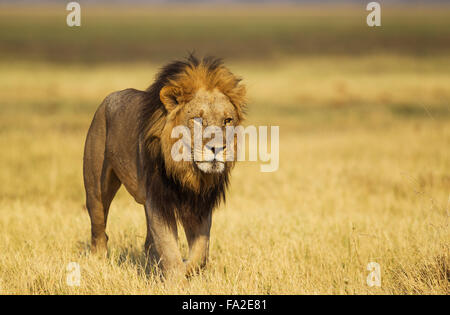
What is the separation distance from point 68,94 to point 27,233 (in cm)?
2217

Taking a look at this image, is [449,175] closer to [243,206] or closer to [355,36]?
[243,206]

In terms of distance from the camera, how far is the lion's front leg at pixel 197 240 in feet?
16.4

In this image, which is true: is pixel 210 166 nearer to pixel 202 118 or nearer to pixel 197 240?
pixel 202 118

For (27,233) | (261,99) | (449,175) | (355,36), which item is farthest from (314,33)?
(27,233)

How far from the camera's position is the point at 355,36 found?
62.0 m

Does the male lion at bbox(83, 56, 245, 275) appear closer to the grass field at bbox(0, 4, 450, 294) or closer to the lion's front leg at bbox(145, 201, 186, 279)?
the lion's front leg at bbox(145, 201, 186, 279)

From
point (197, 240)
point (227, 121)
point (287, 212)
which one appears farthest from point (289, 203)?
point (227, 121)

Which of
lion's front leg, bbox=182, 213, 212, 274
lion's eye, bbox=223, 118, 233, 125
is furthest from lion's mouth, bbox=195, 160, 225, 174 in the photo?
lion's front leg, bbox=182, 213, 212, 274

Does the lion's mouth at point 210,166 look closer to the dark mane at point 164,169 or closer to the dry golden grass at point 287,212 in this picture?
the dark mane at point 164,169

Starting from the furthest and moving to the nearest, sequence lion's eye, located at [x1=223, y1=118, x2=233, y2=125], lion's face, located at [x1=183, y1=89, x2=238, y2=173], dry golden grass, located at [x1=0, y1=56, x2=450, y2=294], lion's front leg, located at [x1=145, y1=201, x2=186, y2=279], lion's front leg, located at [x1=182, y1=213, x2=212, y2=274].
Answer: dry golden grass, located at [x1=0, y1=56, x2=450, y2=294] < lion's front leg, located at [x1=182, y1=213, x2=212, y2=274] < lion's front leg, located at [x1=145, y1=201, x2=186, y2=279] < lion's eye, located at [x1=223, y1=118, x2=233, y2=125] < lion's face, located at [x1=183, y1=89, x2=238, y2=173]

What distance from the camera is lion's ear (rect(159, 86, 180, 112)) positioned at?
469cm

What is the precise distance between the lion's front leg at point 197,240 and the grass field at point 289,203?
136 mm

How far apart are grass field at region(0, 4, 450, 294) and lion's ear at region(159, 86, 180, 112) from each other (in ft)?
2.81
